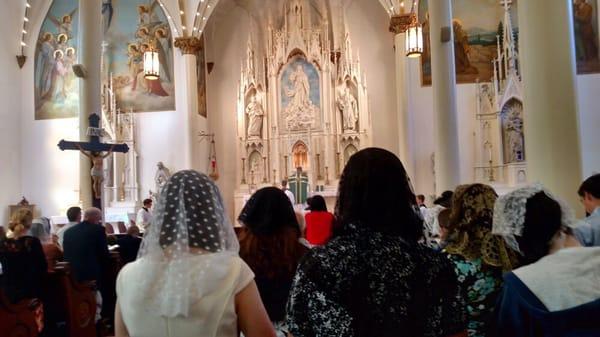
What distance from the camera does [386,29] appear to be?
17.8 m

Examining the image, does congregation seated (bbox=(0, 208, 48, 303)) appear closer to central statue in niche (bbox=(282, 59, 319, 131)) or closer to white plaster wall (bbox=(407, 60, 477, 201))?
white plaster wall (bbox=(407, 60, 477, 201))

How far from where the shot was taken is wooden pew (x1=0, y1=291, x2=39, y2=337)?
14.3 ft

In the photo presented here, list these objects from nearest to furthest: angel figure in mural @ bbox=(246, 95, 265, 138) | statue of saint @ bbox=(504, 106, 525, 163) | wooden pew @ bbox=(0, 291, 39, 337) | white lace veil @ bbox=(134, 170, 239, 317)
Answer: white lace veil @ bbox=(134, 170, 239, 317) → wooden pew @ bbox=(0, 291, 39, 337) → statue of saint @ bbox=(504, 106, 525, 163) → angel figure in mural @ bbox=(246, 95, 265, 138)

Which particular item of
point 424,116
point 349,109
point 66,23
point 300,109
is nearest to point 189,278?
point 424,116

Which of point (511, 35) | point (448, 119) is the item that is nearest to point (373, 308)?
point (448, 119)

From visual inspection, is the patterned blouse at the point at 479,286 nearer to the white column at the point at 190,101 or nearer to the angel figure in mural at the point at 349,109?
the angel figure in mural at the point at 349,109

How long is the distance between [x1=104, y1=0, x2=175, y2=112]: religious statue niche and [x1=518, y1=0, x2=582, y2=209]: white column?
46.6 feet

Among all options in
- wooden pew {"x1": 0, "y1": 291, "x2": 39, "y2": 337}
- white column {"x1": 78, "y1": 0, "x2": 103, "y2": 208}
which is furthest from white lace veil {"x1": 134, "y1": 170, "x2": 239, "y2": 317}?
Result: white column {"x1": 78, "y1": 0, "x2": 103, "y2": 208}

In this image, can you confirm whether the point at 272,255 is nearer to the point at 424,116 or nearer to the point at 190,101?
the point at 424,116

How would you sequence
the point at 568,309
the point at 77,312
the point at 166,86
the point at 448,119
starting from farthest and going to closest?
the point at 166,86, the point at 448,119, the point at 77,312, the point at 568,309

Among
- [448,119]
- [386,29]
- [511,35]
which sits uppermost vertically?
[386,29]

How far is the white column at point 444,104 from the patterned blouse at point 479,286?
20.0 feet

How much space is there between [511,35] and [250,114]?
8.54 m

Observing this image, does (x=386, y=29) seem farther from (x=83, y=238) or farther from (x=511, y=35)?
(x=83, y=238)
